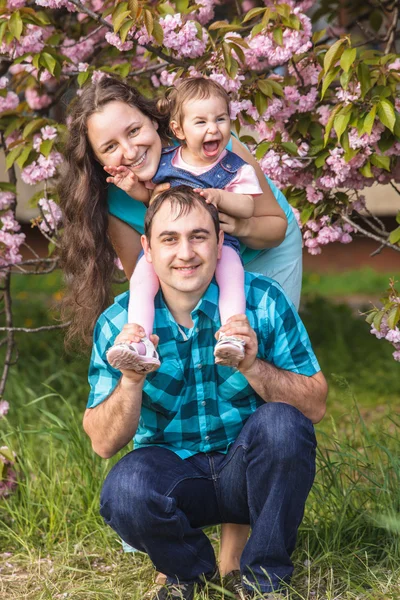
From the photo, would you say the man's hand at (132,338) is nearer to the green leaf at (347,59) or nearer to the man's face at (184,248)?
the man's face at (184,248)

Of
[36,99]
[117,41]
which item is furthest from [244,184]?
[36,99]

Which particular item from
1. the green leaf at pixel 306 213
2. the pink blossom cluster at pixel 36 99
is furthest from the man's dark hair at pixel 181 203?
the pink blossom cluster at pixel 36 99

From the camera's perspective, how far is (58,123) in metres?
3.42

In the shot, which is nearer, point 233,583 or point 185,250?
point 185,250

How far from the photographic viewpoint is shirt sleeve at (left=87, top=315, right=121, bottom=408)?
2.44 meters

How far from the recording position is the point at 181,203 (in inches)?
93.4

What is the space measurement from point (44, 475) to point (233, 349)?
1.40 metres

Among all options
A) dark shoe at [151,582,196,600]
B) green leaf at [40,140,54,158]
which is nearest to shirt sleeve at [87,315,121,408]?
dark shoe at [151,582,196,600]

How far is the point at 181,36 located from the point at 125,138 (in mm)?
615

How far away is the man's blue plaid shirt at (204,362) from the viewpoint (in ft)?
8.00

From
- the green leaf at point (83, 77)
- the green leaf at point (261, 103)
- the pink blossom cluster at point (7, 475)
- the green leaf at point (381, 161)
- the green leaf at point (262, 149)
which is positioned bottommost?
the pink blossom cluster at point (7, 475)

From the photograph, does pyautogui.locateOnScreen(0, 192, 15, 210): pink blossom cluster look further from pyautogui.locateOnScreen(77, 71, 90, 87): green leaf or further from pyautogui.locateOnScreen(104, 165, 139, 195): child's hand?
pyautogui.locateOnScreen(104, 165, 139, 195): child's hand

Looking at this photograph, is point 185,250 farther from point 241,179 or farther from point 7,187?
point 7,187

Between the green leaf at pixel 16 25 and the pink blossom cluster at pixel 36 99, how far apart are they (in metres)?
0.92
